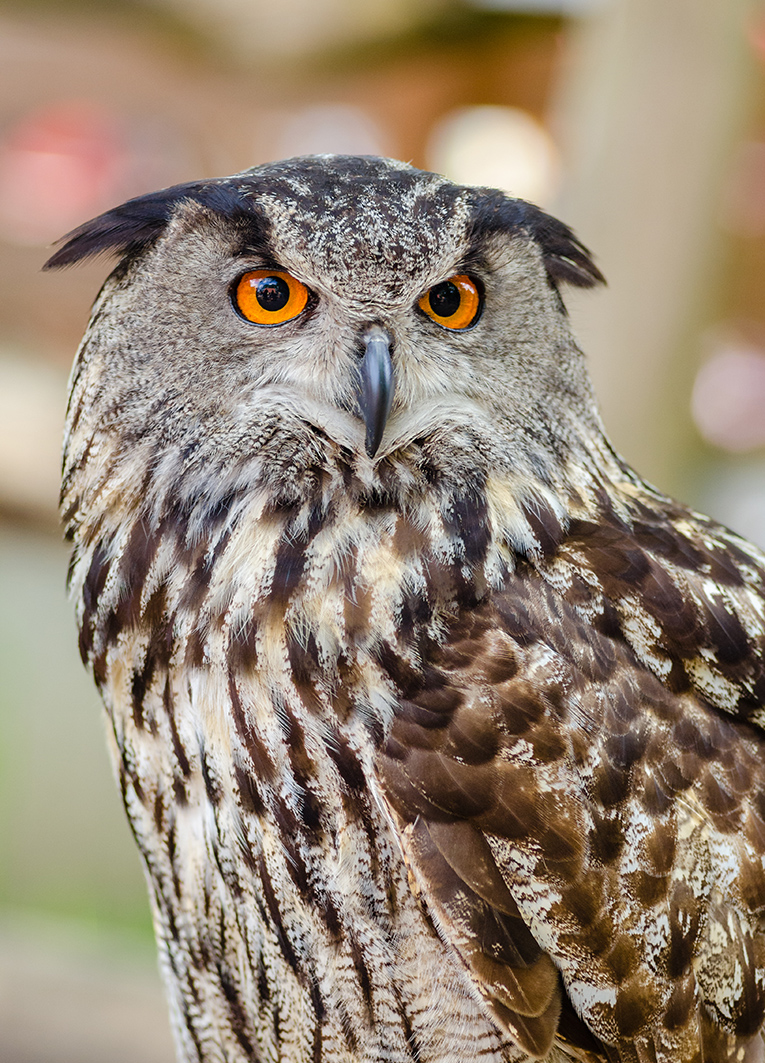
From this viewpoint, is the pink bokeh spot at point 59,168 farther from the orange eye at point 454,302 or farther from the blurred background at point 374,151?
the orange eye at point 454,302

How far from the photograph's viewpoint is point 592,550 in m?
1.26

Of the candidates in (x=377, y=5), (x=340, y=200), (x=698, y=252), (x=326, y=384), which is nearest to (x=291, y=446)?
(x=326, y=384)

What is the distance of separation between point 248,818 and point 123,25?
2225 millimetres

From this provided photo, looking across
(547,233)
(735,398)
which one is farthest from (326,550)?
(735,398)

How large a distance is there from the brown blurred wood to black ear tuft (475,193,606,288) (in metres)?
0.90

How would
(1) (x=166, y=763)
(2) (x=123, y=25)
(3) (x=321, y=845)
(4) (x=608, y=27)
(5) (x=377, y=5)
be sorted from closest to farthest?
(3) (x=321, y=845), (1) (x=166, y=763), (4) (x=608, y=27), (5) (x=377, y=5), (2) (x=123, y=25)

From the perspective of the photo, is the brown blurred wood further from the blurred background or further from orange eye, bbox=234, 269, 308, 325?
orange eye, bbox=234, 269, 308, 325

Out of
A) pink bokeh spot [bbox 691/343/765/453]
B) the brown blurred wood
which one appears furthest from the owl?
pink bokeh spot [bbox 691/343/765/453]

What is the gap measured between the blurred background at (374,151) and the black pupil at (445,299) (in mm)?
948

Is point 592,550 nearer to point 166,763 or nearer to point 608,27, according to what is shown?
point 166,763

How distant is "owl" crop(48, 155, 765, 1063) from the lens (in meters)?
1.13

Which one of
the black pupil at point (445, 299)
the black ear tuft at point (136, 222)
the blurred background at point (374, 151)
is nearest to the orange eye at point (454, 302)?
the black pupil at point (445, 299)

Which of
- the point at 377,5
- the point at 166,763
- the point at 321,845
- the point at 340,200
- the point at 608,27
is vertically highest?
the point at 377,5

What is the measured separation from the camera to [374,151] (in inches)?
138
